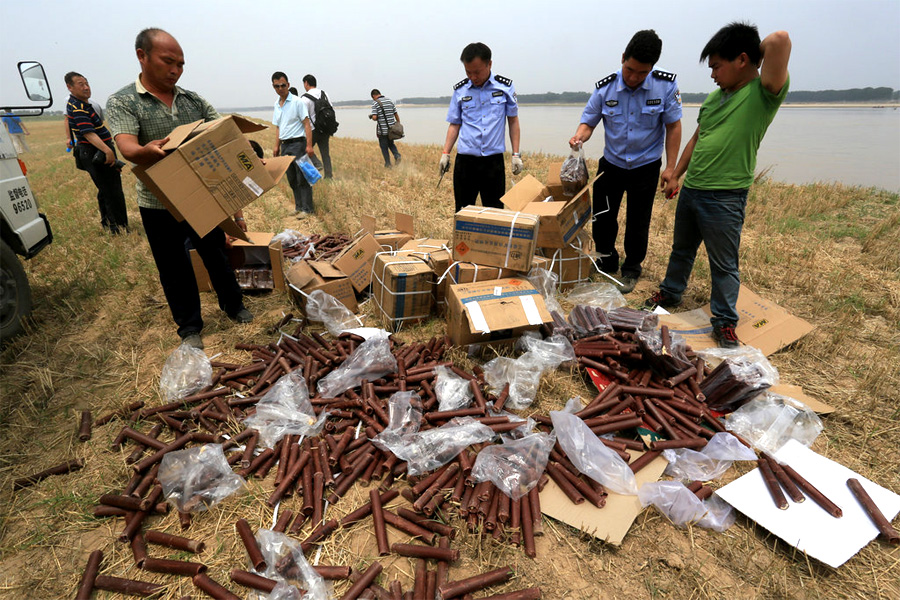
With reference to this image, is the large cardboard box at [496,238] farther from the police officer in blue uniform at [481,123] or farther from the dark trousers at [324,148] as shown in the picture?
the dark trousers at [324,148]

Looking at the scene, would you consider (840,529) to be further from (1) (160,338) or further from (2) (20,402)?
(2) (20,402)

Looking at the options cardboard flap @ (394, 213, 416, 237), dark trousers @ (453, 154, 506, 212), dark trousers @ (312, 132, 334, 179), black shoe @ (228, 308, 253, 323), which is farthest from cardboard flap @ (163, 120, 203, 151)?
dark trousers @ (312, 132, 334, 179)

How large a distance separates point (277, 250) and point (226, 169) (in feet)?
5.99

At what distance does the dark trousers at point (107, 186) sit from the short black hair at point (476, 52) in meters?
5.92

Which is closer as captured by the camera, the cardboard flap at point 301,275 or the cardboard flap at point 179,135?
the cardboard flap at point 179,135

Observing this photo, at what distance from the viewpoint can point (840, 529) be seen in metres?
2.41

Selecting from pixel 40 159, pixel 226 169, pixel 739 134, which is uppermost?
pixel 739 134

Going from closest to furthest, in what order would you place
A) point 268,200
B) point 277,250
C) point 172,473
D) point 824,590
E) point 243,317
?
point 824,590 → point 172,473 → point 243,317 → point 277,250 → point 268,200

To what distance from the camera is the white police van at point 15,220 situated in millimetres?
4215

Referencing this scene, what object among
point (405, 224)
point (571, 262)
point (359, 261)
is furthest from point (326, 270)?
point (571, 262)

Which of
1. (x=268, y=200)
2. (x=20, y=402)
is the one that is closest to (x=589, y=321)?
(x=20, y=402)

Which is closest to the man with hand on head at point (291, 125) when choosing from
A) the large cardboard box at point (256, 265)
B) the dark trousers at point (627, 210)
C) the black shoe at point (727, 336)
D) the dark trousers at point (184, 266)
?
the large cardboard box at point (256, 265)

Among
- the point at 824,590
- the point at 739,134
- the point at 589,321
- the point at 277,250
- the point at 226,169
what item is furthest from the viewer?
the point at 277,250

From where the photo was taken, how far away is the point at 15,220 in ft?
14.3
